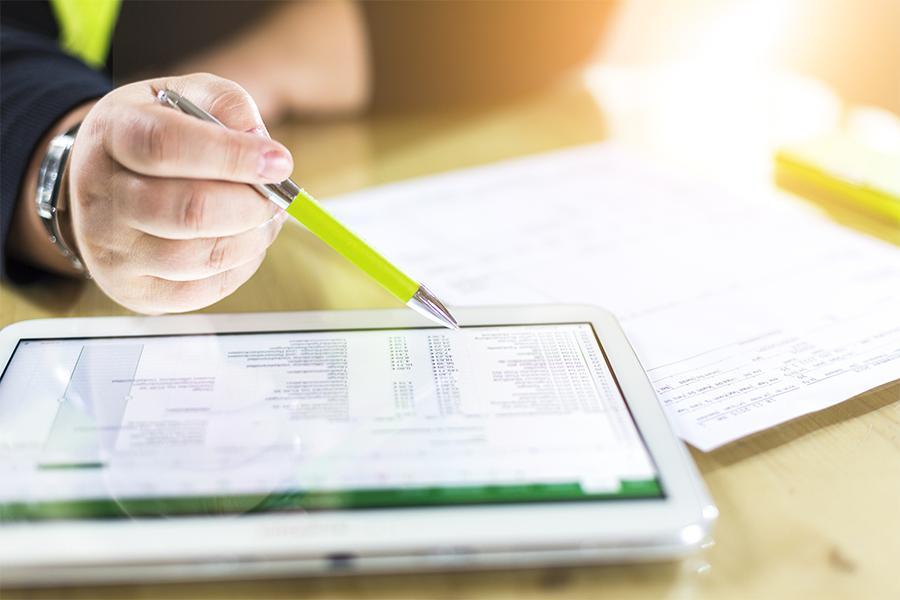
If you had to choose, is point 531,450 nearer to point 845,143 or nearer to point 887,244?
point 887,244

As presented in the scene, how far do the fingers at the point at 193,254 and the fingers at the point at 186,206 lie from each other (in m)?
0.01

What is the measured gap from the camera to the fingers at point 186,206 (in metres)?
0.37

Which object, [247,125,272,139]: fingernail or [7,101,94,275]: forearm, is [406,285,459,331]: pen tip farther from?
[7,101,94,275]: forearm

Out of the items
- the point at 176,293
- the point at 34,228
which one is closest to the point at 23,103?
the point at 34,228

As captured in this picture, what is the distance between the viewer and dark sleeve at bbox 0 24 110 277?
1.69ft

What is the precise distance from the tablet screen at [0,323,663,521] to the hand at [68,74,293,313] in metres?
0.04

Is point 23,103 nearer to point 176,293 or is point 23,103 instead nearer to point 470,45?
point 176,293

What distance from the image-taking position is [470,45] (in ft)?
2.96

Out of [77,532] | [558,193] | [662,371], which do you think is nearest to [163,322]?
[77,532]

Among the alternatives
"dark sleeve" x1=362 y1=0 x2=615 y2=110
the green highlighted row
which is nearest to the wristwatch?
the green highlighted row

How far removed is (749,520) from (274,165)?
0.26m

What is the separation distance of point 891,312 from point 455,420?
0.96 feet

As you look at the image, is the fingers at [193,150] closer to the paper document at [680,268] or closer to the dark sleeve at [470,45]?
the paper document at [680,268]

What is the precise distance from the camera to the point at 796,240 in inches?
22.4
